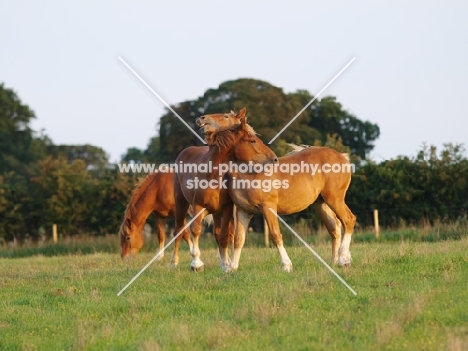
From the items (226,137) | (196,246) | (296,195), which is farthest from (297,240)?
(226,137)

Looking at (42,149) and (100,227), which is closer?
(100,227)

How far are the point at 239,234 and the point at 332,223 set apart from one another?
161 cm

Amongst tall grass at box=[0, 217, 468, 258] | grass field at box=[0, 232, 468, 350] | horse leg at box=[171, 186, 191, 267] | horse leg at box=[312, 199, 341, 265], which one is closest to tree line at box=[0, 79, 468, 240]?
tall grass at box=[0, 217, 468, 258]

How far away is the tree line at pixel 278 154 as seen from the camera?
85.3ft

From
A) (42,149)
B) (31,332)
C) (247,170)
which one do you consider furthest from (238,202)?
(42,149)

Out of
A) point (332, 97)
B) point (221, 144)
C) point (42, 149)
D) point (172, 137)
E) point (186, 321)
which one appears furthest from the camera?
point (42, 149)

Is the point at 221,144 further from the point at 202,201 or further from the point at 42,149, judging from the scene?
the point at 42,149

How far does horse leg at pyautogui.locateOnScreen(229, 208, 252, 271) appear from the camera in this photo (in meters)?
12.1

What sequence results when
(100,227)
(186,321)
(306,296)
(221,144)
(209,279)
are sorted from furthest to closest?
(100,227)
(221,144)
(209,279)
(306,296)
(186,321)

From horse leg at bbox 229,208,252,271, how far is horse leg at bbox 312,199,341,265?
4.51ft

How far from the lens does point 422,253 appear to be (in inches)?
483

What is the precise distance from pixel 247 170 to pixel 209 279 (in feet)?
5.72

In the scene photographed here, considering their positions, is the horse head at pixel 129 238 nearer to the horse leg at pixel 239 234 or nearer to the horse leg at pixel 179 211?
the horse leg at pixel 179 211

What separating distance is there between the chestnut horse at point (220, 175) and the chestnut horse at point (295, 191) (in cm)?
23
